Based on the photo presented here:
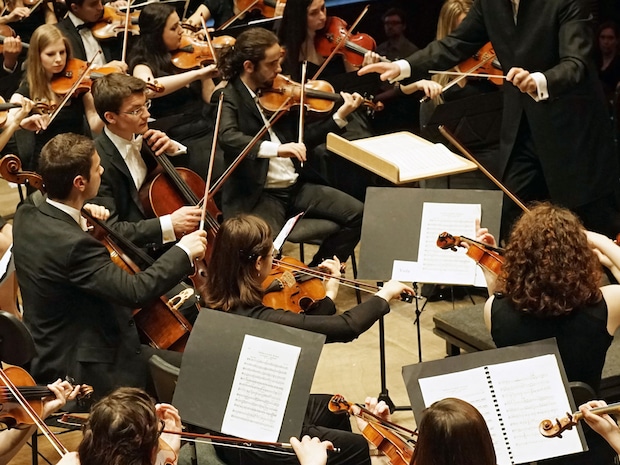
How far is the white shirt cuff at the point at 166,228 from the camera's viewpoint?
13.7ft

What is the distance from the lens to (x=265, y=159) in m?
4.81

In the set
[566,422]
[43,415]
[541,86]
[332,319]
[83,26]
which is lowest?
[43,415]

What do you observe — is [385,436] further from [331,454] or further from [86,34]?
[86,34]

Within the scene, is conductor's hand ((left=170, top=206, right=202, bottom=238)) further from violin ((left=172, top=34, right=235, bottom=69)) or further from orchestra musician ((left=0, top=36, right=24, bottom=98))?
orchestra musician ((left=0, top=36, right=24, bottom=98))

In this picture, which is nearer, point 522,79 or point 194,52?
point 522,79

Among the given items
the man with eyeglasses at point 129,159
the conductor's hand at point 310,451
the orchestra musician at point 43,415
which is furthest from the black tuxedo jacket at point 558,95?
the orchestra musician at point 43,415

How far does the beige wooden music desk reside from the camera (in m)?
4.19

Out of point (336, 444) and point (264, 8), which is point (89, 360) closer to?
point (336, 444)

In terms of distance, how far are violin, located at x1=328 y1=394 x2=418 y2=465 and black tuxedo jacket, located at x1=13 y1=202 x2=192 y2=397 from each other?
3.17 feet

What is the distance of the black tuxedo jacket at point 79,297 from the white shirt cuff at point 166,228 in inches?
26.1

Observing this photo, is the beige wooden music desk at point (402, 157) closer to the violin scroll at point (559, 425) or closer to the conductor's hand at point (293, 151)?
→ the conductor's hand at point (293, 151)

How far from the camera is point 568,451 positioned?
277 cm

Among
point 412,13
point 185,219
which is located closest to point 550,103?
point 185,219

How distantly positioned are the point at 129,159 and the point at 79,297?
1050 mm
